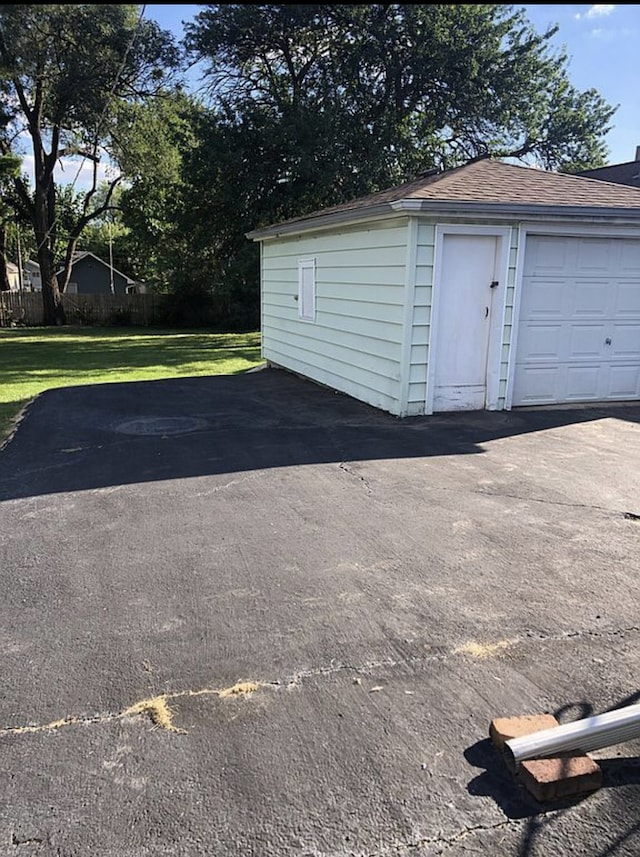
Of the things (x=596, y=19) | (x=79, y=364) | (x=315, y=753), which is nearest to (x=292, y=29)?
(x=79, y=364)

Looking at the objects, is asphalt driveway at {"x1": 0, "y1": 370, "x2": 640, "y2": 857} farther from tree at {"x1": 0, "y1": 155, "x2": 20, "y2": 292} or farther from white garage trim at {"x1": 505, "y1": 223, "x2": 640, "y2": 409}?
tree at {"x1": 0, "y1": 155, "x2": 20, "y2": 292}

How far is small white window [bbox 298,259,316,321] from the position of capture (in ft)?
33.0

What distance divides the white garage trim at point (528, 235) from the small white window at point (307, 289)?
11.6ft

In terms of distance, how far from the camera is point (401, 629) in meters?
2.93

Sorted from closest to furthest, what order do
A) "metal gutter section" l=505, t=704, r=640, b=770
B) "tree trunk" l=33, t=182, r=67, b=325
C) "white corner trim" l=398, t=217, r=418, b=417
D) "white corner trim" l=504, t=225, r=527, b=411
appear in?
"metal gutter section" l=505, t=704, r=640, b=770 → "white corner trim" l=398, t=217, r=418, b=417 → "white corner trim" l=504, t=225, r=527, b=411 → "tree trunk" l=33, t=182, r=67, b=325

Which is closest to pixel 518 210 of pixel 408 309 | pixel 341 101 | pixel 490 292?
pixel 490 292

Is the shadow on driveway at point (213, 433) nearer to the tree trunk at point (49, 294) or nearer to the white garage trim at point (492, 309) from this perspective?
the white garage trim at point (492, 309)

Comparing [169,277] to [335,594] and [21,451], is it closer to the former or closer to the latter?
[21,451]

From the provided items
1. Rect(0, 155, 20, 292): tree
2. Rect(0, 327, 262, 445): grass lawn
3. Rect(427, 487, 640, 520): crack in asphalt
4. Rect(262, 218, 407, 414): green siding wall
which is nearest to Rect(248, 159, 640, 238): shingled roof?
Rect(262, 218, 407, 414): green siding wall

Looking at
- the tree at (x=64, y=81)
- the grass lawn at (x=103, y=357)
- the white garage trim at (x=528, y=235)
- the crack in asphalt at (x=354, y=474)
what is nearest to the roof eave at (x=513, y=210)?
the white garage trim at (x=528, y=235)

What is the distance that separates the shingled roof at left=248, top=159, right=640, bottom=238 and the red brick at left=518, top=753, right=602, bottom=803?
583 cm

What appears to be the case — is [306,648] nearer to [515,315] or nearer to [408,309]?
[408,309]

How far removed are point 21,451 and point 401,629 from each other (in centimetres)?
471

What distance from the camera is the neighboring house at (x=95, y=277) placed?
49438 mm
